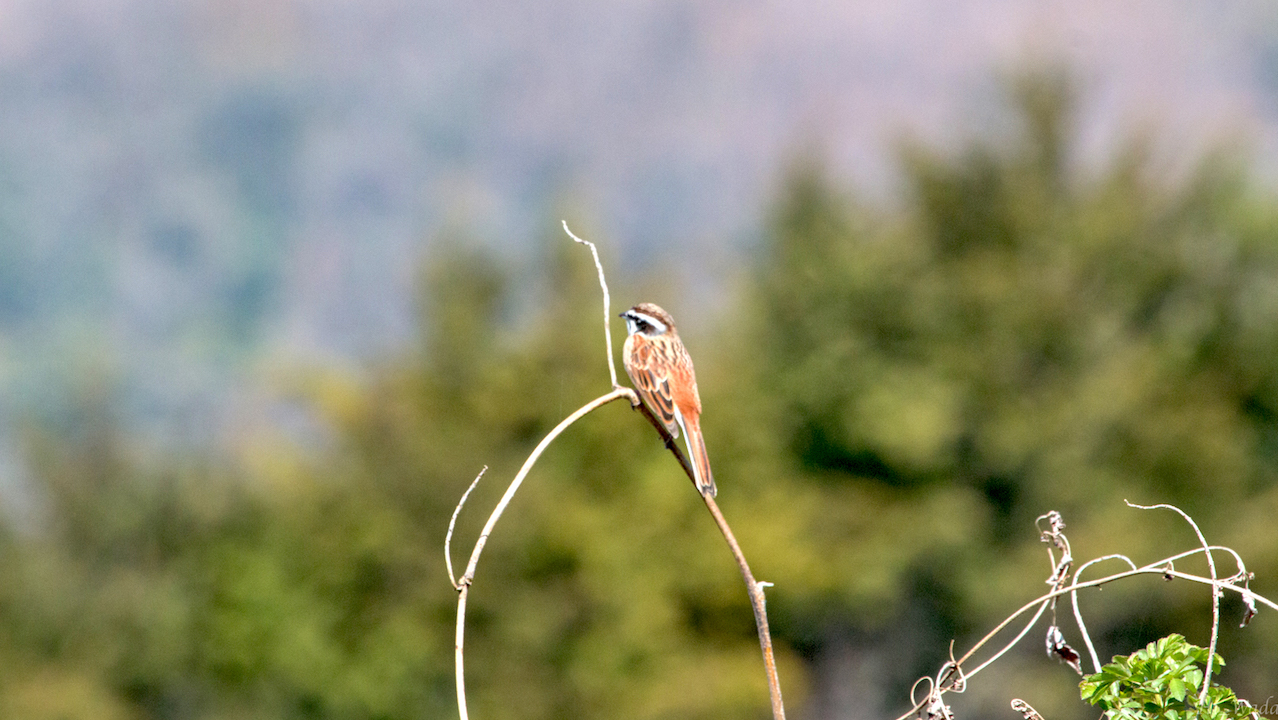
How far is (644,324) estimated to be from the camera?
18.9 ft

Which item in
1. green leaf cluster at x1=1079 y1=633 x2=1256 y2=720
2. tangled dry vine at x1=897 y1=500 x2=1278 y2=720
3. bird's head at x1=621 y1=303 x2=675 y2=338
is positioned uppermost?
bird's head at x1=621 y1=303 x2=675 y2=338

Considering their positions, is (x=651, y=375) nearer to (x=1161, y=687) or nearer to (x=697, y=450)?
(x=697, y=450)

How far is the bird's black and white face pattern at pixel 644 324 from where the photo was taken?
567 cm

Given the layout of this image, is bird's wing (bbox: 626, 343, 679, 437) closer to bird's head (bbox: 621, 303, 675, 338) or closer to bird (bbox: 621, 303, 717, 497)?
bird (bbox: 621, 303, 717, 497)

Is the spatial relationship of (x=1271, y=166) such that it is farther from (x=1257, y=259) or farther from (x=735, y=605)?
(x=735, y=605)

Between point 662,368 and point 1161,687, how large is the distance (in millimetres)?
3440

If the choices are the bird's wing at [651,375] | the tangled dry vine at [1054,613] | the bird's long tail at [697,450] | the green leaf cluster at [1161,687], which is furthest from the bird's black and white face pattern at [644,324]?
the green leaf cluster at [1161,687]

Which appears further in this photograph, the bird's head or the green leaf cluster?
the bird's head

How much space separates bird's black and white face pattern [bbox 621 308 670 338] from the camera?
223 inches

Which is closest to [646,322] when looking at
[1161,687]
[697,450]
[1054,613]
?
[697,450]

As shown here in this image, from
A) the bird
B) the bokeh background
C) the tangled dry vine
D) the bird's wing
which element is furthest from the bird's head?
the bokeh background

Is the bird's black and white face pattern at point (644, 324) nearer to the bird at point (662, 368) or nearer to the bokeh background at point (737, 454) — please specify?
the bird at point (662, 368)

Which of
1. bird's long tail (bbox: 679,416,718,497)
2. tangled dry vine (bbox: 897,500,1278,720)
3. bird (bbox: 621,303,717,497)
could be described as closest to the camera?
tangled dry vine (bbox: 897,500,1278,720)

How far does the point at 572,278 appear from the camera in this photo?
26406mm
